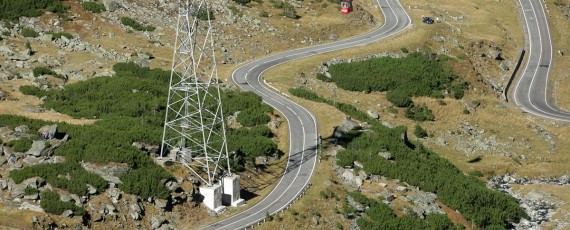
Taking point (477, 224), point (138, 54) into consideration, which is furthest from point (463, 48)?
point (477, 224)

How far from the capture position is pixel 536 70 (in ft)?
456

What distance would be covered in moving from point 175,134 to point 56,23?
39.4 meters

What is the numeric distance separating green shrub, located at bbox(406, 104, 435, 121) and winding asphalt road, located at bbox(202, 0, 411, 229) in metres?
17.4

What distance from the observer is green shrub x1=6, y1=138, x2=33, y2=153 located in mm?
69062

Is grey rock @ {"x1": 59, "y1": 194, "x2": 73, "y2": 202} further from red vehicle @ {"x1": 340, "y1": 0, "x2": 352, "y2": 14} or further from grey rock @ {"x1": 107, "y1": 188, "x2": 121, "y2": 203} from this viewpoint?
red vehicle @ {"x1": 340, "y1": 0, "x2": 352, "y2": 14}

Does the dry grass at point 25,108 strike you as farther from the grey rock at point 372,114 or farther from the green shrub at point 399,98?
the green shrub at point 399,98

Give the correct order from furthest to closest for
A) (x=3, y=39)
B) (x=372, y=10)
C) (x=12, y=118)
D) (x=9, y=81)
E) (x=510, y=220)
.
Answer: (x=372, y=10)
(x=3, y=39)
(x=9, y=81)
(x=510, y=220)
(x=12, y=118)

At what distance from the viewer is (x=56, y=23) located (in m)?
112

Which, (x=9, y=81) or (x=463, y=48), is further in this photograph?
(x=463, y=48)

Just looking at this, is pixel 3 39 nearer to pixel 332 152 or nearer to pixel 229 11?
pixel 229 11

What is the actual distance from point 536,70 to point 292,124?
61154 mm

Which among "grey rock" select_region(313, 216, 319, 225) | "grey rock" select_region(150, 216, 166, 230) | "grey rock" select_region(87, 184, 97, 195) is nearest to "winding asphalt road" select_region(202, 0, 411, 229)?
"grey rock" select_region(313, 216, 319, 225)

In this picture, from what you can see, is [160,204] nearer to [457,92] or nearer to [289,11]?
[457,92]

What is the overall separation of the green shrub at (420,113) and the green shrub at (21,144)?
2100 inches
